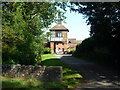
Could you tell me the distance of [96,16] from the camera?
15.2 meters

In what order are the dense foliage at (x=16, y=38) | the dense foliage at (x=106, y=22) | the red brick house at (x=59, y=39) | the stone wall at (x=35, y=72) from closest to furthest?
the stone wall at (x=35, y=72) < the dense foliage at (x=16, y=38) < the dense foliage at (x=106, y=22) < the red brick house at (x=59, y=39)

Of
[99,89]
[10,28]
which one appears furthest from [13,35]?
[99,89]

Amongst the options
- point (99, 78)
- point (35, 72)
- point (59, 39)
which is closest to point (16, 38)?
point (35, 72)

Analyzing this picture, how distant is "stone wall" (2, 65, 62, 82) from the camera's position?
31.9 feet

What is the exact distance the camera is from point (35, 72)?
10.1m

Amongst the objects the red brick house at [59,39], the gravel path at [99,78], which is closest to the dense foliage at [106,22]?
the gravel path at [99,78]

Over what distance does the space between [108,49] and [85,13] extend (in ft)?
15.3

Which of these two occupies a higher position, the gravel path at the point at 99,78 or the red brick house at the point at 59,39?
the red brick house at the point at 59,39

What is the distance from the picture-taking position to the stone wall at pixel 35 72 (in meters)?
9.71

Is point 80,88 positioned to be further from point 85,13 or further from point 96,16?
point 85,13

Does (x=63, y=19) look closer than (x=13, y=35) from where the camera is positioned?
No

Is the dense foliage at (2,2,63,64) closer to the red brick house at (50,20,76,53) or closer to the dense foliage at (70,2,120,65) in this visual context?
the dense foliage at (70,2,120,65)

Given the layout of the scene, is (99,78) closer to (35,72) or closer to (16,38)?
(35,72)

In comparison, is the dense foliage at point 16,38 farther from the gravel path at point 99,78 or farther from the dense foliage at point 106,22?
the dense foliage at point 106,22
